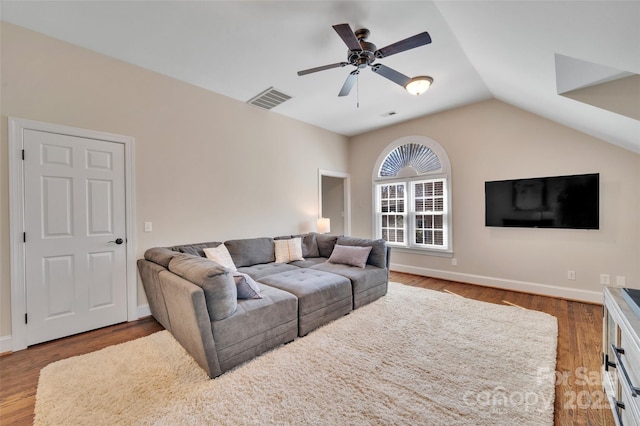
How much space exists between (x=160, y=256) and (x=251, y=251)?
1281 millimetres

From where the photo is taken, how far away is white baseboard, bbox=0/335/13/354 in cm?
234

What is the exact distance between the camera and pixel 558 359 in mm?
2152

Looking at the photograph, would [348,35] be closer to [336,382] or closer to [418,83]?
[418,83]

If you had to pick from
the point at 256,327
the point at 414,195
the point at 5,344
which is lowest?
the point at 5,344

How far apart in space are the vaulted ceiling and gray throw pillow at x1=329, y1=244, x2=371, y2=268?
7.56 ft

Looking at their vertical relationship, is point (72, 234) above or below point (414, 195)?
below

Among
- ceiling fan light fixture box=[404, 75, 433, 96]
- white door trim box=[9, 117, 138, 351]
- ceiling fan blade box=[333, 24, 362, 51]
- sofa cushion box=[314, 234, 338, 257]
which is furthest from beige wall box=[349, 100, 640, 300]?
white door trim box=[9, 117, 138, 351]

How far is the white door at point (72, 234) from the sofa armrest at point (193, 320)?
4.19ft

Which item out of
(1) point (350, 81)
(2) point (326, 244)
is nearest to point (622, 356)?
(1) point (350, 81)

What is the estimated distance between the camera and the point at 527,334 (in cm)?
251

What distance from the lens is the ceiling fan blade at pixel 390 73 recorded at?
2445 mm

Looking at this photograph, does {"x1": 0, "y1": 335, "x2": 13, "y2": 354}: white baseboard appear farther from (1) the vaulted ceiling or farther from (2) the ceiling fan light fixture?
(2) the ceiling fan light fixture

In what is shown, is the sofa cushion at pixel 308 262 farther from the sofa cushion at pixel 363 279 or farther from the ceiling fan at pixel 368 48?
the ceiling fan at pixel 368 48

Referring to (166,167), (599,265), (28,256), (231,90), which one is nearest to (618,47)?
(599,265)
